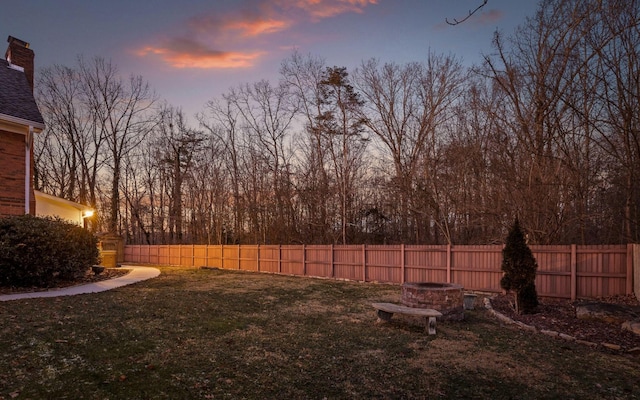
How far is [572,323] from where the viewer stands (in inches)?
308

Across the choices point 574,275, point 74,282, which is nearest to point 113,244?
point 74,282

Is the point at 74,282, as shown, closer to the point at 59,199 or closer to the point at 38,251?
the point at 38,251

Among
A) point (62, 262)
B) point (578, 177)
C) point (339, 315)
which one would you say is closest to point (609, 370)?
point (339, 315)

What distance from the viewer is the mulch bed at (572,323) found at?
22.0ft

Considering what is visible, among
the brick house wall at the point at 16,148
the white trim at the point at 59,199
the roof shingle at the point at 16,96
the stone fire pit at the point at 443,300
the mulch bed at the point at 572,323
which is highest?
the roof shingle at the point at 16,96

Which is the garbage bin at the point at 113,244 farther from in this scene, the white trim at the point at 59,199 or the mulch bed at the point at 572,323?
the mulch bed at the point at 572,323

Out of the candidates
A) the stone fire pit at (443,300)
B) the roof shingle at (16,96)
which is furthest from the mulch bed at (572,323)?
the roof shingle at (16,96)

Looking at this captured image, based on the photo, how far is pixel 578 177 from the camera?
12.0 metres

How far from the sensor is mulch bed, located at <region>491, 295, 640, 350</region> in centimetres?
672

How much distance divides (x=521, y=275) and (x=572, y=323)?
130 cm

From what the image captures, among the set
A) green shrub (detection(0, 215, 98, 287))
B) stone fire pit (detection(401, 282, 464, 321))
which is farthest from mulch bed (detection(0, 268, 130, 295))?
stone fire pit (detection(401, 282, 464, 321))

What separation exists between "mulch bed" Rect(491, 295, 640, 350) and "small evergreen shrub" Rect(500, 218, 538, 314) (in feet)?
0.83

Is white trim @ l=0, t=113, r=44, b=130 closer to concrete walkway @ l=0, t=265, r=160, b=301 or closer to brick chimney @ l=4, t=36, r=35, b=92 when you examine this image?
brick chimney @ l=4, t=36, r=35, b=92

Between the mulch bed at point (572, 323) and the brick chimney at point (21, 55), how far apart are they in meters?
20.1
